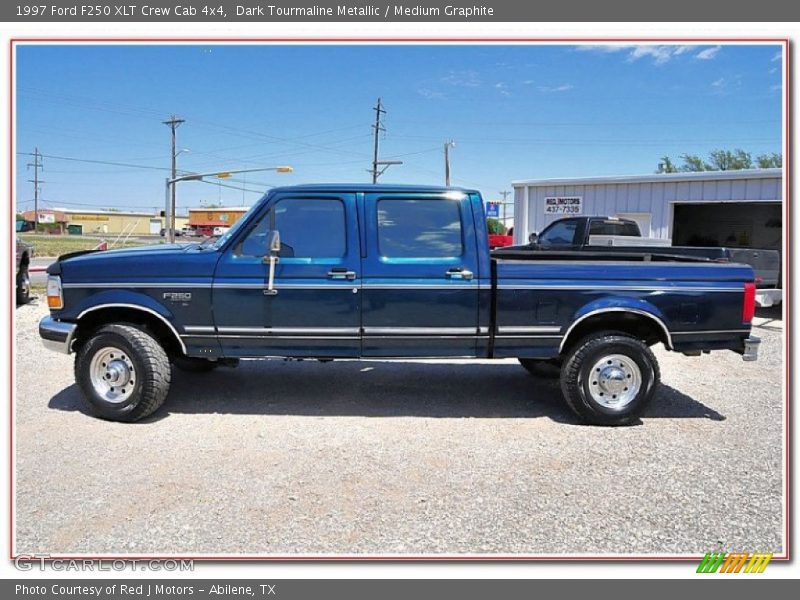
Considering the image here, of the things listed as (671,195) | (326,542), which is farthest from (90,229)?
(326,542)

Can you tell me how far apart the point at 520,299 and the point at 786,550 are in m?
2.56

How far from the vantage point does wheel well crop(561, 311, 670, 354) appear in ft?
17.3

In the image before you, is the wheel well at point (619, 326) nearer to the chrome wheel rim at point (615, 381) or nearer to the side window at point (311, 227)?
the chrome wheel rim at point (615, 381)

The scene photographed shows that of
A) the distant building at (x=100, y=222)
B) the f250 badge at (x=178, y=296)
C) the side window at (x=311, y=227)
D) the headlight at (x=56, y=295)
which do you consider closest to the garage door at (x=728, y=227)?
the side window at (x=311, y=227)

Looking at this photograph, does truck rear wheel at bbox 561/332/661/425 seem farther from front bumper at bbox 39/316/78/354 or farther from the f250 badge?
front bumper at bbox 39/316/78/354

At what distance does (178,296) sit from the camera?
202 inches

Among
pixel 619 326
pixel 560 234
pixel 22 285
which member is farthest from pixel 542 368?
pixel 22 285

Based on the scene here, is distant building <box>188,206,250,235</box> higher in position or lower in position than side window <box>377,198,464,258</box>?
higher

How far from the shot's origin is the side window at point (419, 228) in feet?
17.1

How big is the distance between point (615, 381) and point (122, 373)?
4338 millimetres

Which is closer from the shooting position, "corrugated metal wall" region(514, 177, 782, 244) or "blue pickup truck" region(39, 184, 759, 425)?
"blue pickup truck" region(39, 184, 759, 425)

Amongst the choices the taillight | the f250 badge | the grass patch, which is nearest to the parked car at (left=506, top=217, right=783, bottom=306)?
the taillight

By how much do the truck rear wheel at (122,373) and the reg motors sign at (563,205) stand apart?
1320 centimetres

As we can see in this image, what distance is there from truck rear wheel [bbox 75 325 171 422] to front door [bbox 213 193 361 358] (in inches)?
23.6
